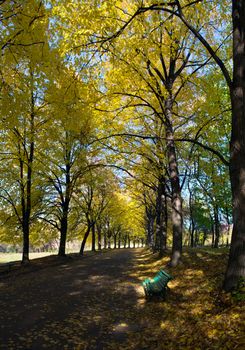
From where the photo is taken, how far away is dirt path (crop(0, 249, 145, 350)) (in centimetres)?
A: 578

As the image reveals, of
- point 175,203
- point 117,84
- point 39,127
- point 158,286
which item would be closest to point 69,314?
point 158,286

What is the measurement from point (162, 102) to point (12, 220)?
1477 cm

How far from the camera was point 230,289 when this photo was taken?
6.69m

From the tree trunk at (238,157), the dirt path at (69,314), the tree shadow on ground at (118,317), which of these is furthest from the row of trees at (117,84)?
the dirt path at (69,314)

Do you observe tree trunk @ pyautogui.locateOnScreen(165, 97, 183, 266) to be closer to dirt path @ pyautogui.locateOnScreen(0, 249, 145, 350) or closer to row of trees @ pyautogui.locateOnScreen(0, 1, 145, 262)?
dirt path @ pyautogui.locateOnScreen(0, 249, 145, 350)

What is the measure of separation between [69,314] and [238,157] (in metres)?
5.54

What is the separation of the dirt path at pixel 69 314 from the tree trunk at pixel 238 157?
247 centimetres

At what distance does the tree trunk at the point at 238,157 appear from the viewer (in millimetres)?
6711

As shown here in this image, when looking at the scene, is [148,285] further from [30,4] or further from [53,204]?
[53,204]

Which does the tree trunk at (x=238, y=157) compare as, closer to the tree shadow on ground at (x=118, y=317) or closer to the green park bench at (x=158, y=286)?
the tree shadow on ground at (x=118, y=317)

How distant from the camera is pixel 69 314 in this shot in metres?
7.64

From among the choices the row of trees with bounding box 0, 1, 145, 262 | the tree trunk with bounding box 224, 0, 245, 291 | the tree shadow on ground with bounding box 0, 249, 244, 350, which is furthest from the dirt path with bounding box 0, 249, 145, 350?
the row of trees with bounding box 0, 1, 145, 262

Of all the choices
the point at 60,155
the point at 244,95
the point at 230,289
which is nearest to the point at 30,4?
the point at 244,95

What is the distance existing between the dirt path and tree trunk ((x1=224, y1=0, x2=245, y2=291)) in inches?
97.2
